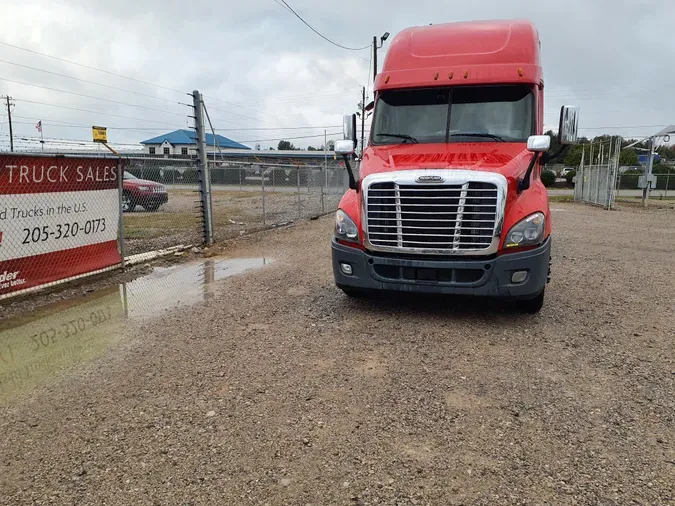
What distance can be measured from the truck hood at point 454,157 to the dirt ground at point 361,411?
1.63 m

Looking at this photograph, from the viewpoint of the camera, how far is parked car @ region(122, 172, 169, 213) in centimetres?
1467

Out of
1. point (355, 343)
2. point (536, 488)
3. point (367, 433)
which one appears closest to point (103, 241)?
point (355, 343)

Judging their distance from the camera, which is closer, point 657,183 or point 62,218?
point 62,218

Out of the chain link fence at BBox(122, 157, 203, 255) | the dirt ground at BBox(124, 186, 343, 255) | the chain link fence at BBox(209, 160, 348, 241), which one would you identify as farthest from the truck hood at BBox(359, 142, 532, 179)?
the dirt ground at BBox(124, 186, 343, 255)

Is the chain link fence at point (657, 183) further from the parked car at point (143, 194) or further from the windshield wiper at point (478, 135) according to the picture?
the windshield wiper at point (478, 135)

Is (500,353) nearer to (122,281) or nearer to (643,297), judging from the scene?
(643,297)

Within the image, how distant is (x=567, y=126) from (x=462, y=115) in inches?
51.0

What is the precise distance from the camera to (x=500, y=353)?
442 cm

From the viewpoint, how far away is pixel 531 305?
5.39 meters

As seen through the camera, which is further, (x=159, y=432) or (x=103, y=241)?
(x=103, y=241)

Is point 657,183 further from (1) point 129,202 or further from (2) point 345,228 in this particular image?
(2) point 345,228

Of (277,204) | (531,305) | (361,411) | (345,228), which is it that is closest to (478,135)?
(345,228)

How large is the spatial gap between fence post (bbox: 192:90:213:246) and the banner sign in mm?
2359

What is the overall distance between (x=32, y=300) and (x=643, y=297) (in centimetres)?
784
